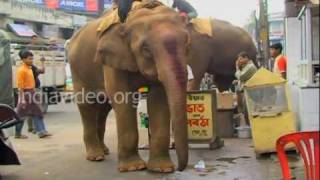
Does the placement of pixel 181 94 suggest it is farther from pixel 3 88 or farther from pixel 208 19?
pixel 3 88

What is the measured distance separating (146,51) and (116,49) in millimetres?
607

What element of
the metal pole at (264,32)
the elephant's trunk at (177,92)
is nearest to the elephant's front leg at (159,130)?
the elephant's trunk at (177,92)

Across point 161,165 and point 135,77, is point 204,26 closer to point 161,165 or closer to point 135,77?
point 135,77

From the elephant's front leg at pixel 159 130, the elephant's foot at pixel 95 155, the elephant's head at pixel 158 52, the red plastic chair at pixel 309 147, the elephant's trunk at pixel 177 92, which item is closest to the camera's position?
the red plastic chair at pixel 309 147

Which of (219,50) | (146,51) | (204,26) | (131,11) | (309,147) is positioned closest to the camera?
(309,147)

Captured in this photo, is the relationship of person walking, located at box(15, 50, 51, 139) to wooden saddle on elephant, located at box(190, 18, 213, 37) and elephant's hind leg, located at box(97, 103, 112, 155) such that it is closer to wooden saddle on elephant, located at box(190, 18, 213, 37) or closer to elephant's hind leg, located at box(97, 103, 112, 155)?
elephant's hind leg, located at box(97, 103, 112, 155)

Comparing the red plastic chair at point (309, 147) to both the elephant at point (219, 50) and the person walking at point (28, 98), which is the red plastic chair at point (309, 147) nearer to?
the elephant at point (219, 50)

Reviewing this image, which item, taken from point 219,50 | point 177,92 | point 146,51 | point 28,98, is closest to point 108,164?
point 146,51

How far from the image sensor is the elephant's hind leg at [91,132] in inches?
368

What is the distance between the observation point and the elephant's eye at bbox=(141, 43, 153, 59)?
24.0 feet

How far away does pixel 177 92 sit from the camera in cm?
679

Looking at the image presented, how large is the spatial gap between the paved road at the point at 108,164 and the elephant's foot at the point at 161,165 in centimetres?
11

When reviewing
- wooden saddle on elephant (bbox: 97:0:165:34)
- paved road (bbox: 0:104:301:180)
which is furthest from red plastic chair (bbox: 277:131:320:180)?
wooden saddle on elephant (bbox: 97:0:165:34)

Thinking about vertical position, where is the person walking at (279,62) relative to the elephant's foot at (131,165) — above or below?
above
